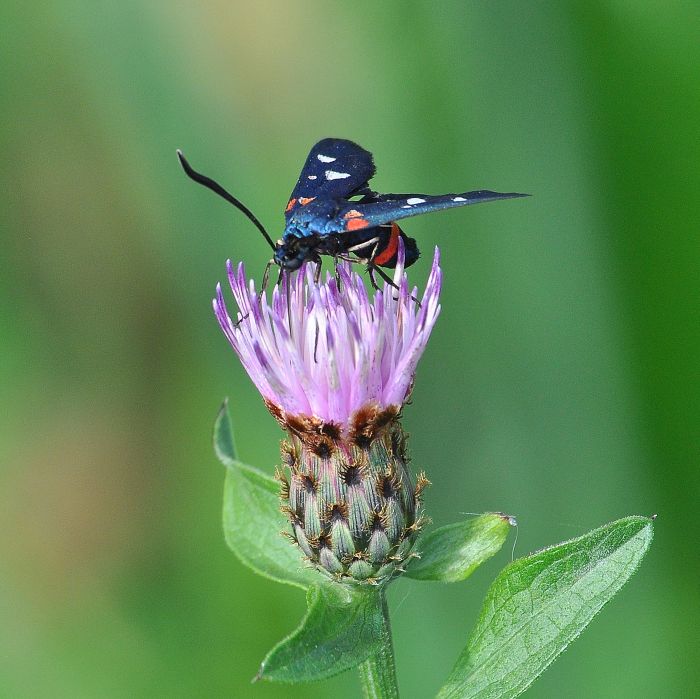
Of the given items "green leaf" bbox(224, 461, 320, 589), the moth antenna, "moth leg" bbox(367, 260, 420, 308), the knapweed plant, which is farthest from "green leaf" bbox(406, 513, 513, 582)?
the moth antenna

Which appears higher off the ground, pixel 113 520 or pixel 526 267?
pixel 526 267

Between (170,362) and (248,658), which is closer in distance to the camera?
(248,658)

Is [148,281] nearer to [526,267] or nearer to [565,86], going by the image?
[526,267]

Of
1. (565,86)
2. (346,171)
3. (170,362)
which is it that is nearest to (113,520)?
(170,362)

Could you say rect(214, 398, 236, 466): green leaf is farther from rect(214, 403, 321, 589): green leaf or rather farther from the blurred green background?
the blurred green background

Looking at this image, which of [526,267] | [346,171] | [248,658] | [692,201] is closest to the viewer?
[346,171]

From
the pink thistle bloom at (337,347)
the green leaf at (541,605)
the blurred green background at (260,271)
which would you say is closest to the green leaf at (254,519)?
the pink thistle bloom at (337,347)

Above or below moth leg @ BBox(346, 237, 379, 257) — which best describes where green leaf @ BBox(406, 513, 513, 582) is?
below
